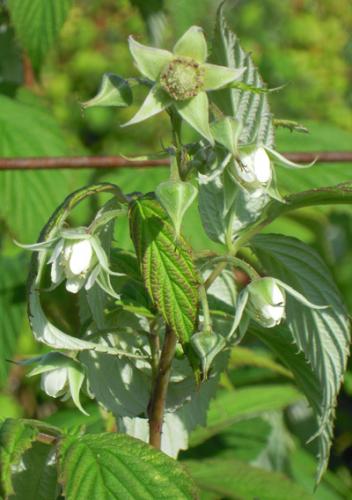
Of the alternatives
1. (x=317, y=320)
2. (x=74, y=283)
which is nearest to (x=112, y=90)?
(x=74, y=283)

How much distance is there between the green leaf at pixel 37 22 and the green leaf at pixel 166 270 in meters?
0.66

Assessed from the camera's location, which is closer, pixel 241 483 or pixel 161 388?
pixel 161 388

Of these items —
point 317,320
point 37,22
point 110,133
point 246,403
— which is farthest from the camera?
point 110,133

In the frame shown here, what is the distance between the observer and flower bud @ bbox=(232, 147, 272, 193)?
608 mm

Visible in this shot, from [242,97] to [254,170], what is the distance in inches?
4.8

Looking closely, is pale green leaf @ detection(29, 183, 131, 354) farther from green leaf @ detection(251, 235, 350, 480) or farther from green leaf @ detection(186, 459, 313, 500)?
green leaf @ detection(186, 459, 313, 500)

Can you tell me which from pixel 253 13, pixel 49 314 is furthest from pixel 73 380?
pixel 253 13

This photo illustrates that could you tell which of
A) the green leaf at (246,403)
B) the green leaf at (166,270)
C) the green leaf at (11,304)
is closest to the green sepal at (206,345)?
the green leaf at (166,270)

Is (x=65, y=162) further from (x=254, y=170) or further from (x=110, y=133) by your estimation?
(x=110, y=133)

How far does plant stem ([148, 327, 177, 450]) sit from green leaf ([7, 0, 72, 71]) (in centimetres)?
67

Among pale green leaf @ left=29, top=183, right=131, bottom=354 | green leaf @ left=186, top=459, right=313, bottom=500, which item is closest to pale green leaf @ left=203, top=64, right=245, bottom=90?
pale green leaf @ left=29, top=183, right=131, bottom=354

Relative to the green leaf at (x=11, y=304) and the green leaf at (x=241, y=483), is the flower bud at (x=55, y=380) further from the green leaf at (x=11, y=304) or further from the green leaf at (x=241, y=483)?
the green leaf at (x=11, y=304)

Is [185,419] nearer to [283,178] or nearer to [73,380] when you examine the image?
[73,380]

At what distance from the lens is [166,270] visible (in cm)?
62
